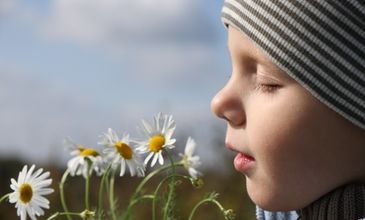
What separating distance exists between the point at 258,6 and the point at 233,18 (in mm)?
63

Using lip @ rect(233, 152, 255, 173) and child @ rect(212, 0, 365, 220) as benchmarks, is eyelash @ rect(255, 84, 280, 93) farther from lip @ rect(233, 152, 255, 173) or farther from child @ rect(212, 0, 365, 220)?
lip @ rect(233, 152, 255, 173)

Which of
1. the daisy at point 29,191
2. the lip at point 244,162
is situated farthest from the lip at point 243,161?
the daisy at point 29,191

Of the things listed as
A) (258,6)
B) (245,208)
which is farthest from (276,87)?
(245,208)

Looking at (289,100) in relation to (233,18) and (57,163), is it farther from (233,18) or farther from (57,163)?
(57,163)

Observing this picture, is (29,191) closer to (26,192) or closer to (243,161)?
(26,192)

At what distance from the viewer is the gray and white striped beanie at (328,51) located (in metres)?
1.57

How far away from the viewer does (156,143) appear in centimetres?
198

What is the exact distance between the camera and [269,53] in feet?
5.27

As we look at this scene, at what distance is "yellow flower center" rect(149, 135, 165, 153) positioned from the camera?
1971 mm

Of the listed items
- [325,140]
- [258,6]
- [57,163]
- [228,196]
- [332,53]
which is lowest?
[325,140]

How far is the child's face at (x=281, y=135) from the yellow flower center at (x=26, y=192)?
0.47 metres

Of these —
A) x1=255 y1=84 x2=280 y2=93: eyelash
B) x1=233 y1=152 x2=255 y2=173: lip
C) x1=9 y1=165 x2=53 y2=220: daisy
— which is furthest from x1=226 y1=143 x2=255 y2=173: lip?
x1=9 y1=165 x2=53 y2=220: daisy

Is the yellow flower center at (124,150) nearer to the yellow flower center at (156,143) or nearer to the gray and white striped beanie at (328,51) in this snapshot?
the yellow flower center at (156,143)

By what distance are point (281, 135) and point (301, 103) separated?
0.06 m
